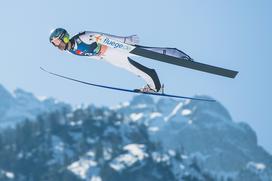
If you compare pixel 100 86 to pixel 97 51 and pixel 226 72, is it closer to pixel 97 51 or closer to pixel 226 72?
pixel 97 51

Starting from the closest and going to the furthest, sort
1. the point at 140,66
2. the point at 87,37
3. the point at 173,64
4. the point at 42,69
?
the point at 173,64, the point at 87,37, the point at 140,66, the point at 42,69

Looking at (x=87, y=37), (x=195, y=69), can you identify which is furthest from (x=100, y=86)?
(x=195, y=69)

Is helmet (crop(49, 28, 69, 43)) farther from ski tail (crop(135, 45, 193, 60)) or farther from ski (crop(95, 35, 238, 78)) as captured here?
ski tail (crop(135, 45, 193, 60))

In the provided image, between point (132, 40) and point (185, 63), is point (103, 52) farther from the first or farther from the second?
point (185, 63)

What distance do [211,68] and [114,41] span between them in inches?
139

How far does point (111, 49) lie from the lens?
2694cm

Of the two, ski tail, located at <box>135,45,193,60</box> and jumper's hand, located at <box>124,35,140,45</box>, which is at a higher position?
ski tail, located at <box>135,45,193,60</box>

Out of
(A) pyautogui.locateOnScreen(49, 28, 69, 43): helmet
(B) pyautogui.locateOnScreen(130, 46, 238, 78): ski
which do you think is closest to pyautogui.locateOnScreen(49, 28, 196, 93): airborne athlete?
(A) pyautogui.locateOnScreen(49, 28, 69, 43): helmet

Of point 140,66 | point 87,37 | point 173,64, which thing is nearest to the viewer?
point 173,64

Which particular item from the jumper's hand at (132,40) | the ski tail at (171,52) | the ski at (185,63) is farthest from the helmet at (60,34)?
the ski at (185,63)

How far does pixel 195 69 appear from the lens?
969 inches

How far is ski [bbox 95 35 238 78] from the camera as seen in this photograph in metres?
23.6

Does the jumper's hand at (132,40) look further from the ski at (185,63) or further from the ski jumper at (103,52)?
the ski at (185,63)

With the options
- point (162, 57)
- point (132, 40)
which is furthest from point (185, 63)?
point (132, 40)
